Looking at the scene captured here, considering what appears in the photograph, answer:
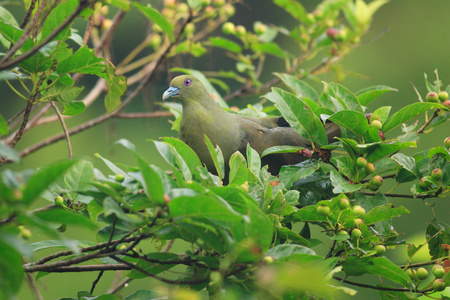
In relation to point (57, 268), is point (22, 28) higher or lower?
higher

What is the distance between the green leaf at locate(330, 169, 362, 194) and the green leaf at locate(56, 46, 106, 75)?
899 mm

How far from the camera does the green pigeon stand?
2791 mm

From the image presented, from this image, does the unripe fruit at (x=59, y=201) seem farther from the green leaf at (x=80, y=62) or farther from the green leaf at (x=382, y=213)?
the green leaf at (x=382, y=213)

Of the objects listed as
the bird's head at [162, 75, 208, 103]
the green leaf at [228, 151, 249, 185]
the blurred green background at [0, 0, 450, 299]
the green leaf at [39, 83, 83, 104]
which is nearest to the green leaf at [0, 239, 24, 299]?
the green leaf at [228, 151, 249, 185]

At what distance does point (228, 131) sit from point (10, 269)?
1.81 m

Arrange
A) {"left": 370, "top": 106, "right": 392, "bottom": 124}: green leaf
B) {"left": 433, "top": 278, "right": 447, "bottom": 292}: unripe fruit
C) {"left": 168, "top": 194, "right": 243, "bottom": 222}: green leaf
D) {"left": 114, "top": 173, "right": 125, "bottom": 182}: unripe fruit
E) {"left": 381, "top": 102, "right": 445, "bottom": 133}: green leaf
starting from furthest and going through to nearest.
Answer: {"left": 370, "top": 106, "right": 392, "bottom": 124}: green leaf, {"left": 381, "top": 102, "right": 445, "bottom": 133}: green leaf, {"left": 433, "top": 278, "right": 447, "bottom": 292}: unripe fruit, {"left": 114, "top": 173, "right": 125, "bottom": 182}: unripe fruit, {"left": 168, "top": 194, "right": 243, "bottom": 222}: green leaf

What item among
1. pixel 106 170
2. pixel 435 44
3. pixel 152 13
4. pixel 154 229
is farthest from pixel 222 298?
pixel 435 44

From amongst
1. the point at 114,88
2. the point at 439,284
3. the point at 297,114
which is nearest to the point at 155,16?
the point at 114,88

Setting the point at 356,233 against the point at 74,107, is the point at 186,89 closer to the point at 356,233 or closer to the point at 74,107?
the point at 74,107

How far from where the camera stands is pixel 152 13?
2.46 metres

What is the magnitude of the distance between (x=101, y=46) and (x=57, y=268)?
7.41ft

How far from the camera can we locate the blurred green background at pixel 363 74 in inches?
233

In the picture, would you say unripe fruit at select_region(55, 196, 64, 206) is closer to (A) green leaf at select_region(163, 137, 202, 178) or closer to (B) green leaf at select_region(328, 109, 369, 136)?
(A) green leaf at select_region(163, 137, 202, 178)

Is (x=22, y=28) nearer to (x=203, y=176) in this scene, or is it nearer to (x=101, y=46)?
(x=203, y=176)
